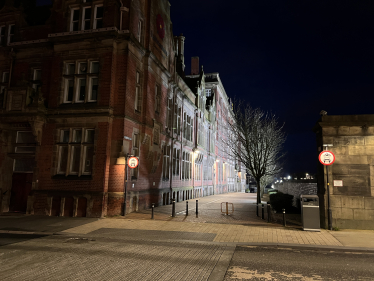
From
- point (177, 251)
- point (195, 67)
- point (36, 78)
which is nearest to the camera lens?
point (177, 251)

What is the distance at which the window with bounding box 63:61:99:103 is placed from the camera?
16.8 metres

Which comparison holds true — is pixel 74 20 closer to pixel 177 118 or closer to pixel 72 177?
pixel 72 177

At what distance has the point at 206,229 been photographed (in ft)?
40.4

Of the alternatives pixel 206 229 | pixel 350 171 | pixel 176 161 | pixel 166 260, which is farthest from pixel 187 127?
pixel 166 260

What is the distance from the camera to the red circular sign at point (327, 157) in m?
12.3

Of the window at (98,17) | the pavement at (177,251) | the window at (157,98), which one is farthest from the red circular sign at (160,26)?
the pavement at (177,251)

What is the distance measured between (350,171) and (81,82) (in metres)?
15.7

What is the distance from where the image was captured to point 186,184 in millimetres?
29531

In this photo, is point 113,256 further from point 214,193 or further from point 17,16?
point 214,193

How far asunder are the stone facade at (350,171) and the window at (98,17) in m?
14.0

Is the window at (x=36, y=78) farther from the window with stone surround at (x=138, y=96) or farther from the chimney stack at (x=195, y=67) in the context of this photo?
the chimney stack at (x=195, y=67)

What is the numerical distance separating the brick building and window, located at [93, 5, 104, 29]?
0.06 metres

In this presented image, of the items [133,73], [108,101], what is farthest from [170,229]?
[133,73]

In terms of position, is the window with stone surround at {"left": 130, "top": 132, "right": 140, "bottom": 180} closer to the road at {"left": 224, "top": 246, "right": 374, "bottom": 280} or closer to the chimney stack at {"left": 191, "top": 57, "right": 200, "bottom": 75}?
the road at {"left": 224, "top": 246, "right": 374, "bottom": 280}
